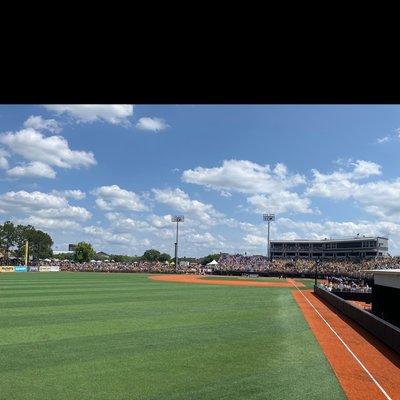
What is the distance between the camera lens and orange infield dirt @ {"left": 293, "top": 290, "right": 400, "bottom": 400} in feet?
32.5

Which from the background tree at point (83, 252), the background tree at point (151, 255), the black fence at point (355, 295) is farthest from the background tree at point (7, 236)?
the black fence at point (355, 295)

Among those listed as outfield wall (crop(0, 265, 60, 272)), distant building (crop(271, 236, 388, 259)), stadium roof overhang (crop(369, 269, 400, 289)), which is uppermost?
distant building (crop(271, 236, 388, 259))

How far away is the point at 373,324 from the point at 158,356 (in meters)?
8.95

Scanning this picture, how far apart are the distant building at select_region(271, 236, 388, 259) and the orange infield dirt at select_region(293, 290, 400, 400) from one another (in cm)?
9638

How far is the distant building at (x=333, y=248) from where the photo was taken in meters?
116

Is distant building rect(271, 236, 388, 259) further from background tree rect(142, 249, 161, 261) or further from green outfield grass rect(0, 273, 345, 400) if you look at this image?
green outfield grass rect(0, 273, 345, 400)

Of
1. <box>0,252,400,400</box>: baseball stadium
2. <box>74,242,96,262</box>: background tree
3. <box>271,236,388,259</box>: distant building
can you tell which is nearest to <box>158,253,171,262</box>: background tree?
<box>74,242,96,262</box>: background tree

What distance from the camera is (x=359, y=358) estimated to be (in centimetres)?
1298

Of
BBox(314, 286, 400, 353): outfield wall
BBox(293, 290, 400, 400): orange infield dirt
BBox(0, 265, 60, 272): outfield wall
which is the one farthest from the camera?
BBox(0, 265, 60, 272): outfield wall

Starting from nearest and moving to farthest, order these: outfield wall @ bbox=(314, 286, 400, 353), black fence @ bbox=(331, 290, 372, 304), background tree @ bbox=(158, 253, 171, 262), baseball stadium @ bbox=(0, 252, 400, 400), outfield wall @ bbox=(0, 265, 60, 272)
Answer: baseball stadium @ bbox=(0, 252, 400, 400), outfield wall @ bbox=(314, 286, 400, 353), black fence @ bbox=(331, 290, 372, 304), outfield wall @ bbox=(0, 265, 60, 272), background tree @ bbox=(158, 253, 171, 262)

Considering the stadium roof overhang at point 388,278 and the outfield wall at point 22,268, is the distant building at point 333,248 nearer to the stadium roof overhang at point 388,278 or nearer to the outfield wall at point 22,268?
the outfield wall at point 22,268

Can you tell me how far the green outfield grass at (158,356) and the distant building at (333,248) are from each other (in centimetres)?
9806
